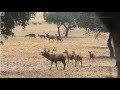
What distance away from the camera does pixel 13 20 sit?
22.6 ft

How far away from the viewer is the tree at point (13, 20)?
6.53m

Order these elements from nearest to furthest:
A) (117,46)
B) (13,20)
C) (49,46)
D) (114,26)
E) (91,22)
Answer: (114,26) < (117,46) < (91,22) < (13,20) < (49,46)

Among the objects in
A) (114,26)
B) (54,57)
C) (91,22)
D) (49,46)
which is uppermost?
(91,22)

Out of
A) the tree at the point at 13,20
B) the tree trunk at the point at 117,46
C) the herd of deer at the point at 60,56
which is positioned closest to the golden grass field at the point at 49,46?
the herd of deer at the point at 60,56

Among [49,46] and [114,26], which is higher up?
[114,26]

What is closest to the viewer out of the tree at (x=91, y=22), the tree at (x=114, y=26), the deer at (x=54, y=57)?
the tree at (x=114, y=26)

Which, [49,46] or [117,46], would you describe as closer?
[117,46]

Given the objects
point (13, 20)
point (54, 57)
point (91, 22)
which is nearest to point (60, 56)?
point (54, 57)

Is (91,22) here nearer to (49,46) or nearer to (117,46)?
Result: (117,46)

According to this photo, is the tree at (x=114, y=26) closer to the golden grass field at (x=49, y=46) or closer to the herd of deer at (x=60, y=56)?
the golden grass field at (x=49, y=46)

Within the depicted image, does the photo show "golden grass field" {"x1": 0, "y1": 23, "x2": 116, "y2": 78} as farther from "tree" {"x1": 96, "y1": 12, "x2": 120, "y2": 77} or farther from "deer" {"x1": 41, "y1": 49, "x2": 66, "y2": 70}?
"tree" {"x1": 96, "y1": 12, "x2": 120, "y2": 77}
